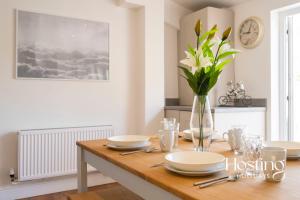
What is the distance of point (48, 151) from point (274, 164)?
2.52 m

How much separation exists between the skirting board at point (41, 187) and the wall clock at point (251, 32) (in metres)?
2.55

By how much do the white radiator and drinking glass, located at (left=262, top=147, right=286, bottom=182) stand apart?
2460mm

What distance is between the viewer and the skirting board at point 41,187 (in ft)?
9.16

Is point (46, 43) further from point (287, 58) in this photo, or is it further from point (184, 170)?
point (287, 58)

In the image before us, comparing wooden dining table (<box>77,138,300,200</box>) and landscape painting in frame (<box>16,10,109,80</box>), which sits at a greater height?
landscape painting in frame (<box>16,10,109,80</box>)

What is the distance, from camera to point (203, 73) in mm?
1239

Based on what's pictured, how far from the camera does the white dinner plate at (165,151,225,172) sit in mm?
956

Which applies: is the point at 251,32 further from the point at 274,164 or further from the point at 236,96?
the point at 274,164

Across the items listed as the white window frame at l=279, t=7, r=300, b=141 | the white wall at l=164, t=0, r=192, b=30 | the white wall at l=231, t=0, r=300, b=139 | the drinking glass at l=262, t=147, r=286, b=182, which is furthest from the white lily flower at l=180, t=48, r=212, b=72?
the white wall at l=164, t=0, r=192, b=30

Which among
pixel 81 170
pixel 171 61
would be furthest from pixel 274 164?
pixel 171 61

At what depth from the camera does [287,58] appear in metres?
3.27

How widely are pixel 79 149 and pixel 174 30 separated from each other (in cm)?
284

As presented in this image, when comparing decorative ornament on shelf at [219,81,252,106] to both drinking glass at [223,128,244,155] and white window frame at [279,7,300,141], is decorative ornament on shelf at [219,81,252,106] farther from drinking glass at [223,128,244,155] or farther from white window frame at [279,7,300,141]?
drinking glass at [223,128,244,155]

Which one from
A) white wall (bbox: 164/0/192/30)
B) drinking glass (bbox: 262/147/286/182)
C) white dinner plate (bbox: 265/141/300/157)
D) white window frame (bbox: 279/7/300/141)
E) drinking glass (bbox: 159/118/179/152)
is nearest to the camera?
drinking glass (bbox: 262/147/286/182)
